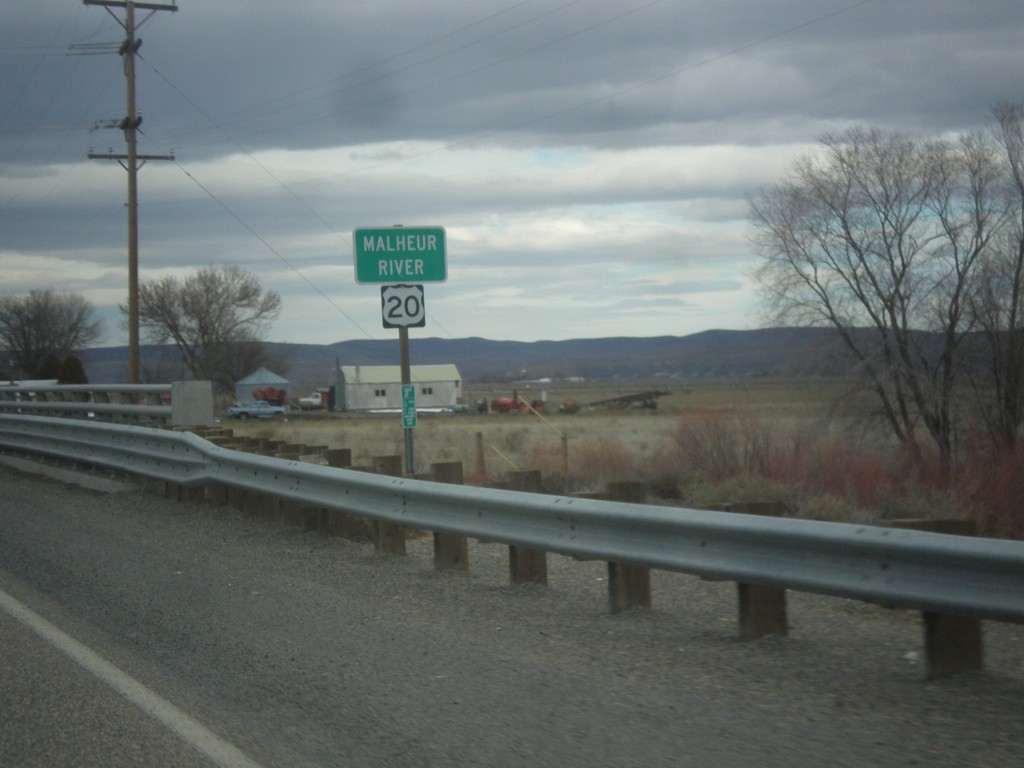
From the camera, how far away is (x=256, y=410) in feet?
245

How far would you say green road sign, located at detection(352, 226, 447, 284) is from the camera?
45.1 feet

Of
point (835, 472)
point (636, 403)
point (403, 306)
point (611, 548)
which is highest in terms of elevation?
point (403, 306)

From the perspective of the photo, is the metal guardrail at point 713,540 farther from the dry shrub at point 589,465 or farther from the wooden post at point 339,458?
the dry shrub at point 589,465

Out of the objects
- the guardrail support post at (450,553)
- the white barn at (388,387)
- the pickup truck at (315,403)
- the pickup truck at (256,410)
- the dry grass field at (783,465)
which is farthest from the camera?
the pickup truck at (315,403)

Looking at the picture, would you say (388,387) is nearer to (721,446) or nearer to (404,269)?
(721,446)

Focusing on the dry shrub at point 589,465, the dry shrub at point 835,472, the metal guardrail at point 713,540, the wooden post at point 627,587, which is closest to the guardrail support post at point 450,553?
the metal guardrail at point 713,540

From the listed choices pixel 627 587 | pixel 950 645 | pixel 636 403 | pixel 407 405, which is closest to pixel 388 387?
pixel 636 403

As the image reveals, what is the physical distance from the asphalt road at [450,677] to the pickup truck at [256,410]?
65.8 m

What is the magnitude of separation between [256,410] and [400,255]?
62960mm

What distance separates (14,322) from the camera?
290ft

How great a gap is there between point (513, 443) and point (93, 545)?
28.4 meters

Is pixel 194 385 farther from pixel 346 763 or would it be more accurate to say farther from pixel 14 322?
pixel 14 322

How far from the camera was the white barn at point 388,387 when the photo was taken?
96500 millimetres

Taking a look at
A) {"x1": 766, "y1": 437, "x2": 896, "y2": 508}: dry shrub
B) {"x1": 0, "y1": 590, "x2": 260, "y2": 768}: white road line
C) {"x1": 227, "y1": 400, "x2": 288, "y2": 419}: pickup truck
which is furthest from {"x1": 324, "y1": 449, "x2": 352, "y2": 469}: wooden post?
{"x1": 227, "y1": 400, "x2": 288, "y2": 419}: pickup truck
